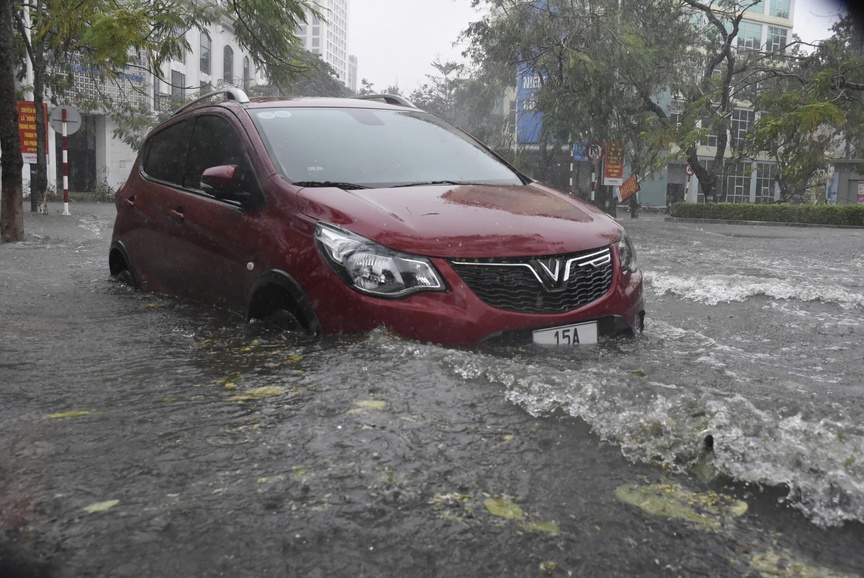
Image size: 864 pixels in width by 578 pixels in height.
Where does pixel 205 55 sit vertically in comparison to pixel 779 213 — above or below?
above

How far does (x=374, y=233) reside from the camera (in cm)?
382

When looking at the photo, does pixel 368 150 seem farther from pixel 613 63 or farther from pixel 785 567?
pixel 613 63

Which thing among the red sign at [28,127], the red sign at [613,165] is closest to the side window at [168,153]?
the red sign at [28,127]

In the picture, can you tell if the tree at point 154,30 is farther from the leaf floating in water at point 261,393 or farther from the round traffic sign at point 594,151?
the round traffic sign at point 594,151

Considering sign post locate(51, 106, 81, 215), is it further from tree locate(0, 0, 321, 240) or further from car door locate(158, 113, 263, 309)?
car door locate(158, 113, 263, 309)

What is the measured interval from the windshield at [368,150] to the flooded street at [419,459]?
93 centimetres

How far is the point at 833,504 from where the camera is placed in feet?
7.91

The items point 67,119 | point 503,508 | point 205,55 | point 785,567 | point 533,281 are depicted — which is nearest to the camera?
point 785,567

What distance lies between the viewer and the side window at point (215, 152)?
460 cm

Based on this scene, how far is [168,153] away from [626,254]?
321cm

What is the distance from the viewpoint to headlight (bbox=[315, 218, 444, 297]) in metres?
3.74

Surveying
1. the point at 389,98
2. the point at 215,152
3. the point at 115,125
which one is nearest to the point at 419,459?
the point at 215,152

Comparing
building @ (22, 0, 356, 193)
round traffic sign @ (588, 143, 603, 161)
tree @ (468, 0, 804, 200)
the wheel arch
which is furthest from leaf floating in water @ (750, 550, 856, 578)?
building @ (22, 0, 356, 193)

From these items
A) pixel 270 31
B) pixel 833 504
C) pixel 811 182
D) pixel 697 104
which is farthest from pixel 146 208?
pixel 811 182
